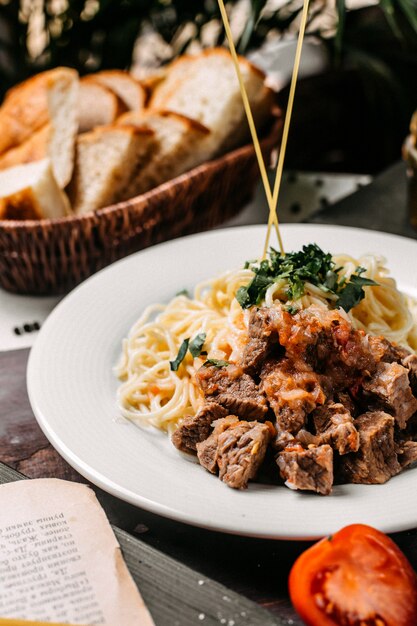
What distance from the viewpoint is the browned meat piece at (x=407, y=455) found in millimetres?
2967

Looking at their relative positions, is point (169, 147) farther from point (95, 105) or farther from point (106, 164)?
point (95, 105)

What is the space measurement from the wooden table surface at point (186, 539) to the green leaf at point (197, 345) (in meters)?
0.79

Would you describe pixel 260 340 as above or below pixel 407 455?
above

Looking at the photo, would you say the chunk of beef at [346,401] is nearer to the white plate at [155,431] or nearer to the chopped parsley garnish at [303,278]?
the white plate at [155,431]

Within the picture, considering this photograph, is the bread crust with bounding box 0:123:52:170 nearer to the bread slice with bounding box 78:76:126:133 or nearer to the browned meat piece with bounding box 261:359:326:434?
the bread slice with bounding box 78:76:126:133

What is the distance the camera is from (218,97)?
5559 mm

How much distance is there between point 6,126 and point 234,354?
295 centimetres

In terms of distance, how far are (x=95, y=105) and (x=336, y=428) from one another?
372 cm

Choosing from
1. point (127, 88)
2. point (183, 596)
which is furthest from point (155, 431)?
point (127, 88)

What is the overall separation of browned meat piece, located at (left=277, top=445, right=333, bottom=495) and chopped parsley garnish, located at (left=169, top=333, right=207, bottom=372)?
91 cm

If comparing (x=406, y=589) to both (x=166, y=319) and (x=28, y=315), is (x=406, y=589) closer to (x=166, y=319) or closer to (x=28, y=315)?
(x=166, y=319)

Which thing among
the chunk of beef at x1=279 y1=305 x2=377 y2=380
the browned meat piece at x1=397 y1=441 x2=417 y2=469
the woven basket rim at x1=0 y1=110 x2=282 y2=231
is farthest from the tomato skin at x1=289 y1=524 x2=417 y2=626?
the woven basket rim at x1=0 y1=110 x2=282 y2=231

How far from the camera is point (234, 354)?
3400mm

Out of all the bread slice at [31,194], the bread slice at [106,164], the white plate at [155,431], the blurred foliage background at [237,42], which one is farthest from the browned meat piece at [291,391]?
the blurred foliage background at [237,42]
